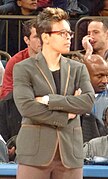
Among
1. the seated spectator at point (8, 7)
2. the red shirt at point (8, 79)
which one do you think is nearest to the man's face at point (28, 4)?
the seated spectator at point (8, 7)

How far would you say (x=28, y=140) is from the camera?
4.21m

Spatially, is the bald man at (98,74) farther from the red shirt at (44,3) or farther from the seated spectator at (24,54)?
the red shirt at (44,3)

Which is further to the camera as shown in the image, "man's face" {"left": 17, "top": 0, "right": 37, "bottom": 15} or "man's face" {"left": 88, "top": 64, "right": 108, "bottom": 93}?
"man's face" {"left": 17, "top": 0, "right": 37, "bottom": 15}

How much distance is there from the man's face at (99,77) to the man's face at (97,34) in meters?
0.96

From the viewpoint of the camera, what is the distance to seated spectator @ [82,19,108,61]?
7.24 metres

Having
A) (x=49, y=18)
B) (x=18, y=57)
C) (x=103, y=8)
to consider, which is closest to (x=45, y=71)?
(x=49, y=18)

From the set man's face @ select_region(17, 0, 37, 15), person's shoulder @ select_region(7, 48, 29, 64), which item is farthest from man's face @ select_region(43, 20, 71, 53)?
man's face @ select_region(17, 0, 37, 15)

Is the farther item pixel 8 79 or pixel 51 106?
pixel 8 79

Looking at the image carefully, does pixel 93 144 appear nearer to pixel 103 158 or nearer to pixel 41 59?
pixel 103 158

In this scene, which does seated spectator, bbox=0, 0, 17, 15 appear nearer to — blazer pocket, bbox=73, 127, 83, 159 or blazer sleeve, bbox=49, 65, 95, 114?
blazer sleeve, bbox=49, 65, 95, 114

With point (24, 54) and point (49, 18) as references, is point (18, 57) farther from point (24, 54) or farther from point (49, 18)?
point (49, 18)

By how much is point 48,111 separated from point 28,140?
9.3 inches

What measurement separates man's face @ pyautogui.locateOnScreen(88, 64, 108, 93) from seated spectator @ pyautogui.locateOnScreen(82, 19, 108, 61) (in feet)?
2.51

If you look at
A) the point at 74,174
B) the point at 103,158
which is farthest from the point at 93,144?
the point at 74,174
